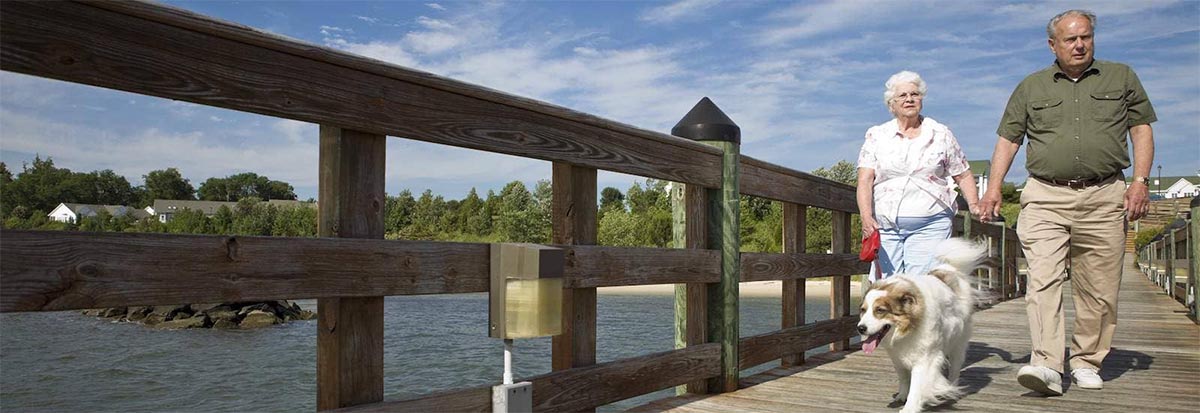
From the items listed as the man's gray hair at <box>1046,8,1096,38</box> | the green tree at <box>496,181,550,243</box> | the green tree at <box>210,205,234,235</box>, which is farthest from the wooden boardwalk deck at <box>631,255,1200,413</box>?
the green tree at <box>496,181,550,243</box>

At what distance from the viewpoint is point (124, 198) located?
39.9 ft

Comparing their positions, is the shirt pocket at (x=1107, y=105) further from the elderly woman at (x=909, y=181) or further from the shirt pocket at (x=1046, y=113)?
the elderly woman at (x=909, y=181)

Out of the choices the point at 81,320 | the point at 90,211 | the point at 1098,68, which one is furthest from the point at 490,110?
the point at 81,320

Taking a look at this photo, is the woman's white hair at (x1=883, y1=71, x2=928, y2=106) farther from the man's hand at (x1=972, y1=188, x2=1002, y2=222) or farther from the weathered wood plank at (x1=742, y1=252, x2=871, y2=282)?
the weathered wood plank at (x1=742, y1=252, x2=871, y2=282)

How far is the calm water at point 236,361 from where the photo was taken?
51.1 ft

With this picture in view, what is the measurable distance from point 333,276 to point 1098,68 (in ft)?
12.9

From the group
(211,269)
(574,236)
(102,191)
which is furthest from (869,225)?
(102,191)

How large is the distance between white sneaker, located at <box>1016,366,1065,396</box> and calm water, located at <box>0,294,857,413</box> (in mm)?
6002

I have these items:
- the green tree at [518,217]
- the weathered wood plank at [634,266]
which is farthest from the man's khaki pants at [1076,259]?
the green tree at [518,217]

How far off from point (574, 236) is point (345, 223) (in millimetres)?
1126

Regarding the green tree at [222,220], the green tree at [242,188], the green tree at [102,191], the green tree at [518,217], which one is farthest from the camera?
the green tree at [518,217]

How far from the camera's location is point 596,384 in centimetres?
343

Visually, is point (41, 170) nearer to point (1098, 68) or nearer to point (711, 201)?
point (711, 201)

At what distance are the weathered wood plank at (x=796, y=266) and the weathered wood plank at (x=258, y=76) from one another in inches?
72.4
